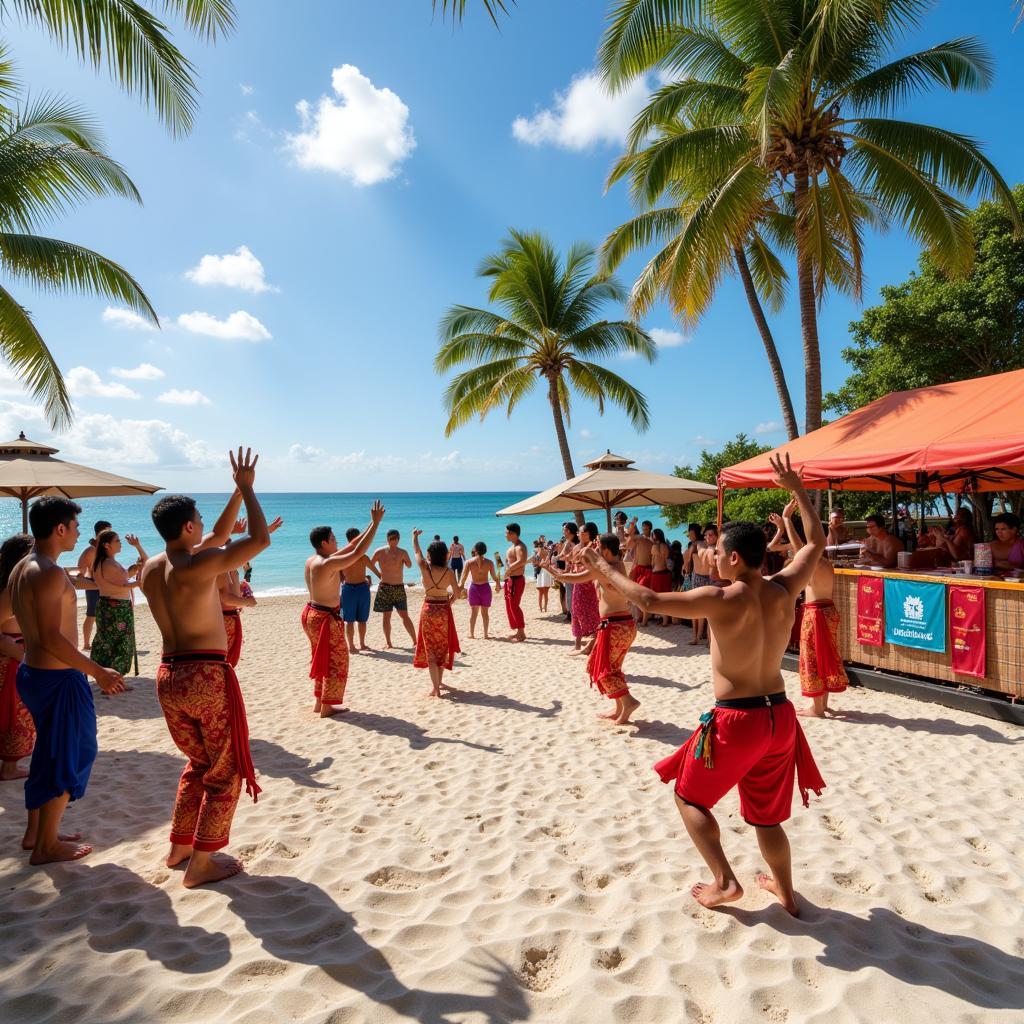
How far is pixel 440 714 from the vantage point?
6074 mm

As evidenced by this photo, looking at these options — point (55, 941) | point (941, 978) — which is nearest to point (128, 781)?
point (55, 941)

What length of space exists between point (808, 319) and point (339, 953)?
11126 mm

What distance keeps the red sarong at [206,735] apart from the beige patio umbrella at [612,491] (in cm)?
761

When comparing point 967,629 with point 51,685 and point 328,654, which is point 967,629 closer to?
point 328,654

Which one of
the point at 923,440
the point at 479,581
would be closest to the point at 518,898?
the point at 923,440

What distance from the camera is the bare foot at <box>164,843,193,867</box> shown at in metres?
3.07

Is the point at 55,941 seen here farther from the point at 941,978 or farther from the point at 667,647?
the point at 667,647

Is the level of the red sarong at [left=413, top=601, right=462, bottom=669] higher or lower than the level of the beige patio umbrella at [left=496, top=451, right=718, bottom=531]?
lower

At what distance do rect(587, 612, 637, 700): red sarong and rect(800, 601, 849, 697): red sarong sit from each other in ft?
5.76

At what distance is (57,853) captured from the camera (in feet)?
10.2

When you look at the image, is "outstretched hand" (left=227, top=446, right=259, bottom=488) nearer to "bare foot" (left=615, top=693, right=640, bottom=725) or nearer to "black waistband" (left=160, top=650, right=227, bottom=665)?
"black waistband" (left=160, top=650, right=227, bottom=665)

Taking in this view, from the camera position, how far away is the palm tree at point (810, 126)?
905cm

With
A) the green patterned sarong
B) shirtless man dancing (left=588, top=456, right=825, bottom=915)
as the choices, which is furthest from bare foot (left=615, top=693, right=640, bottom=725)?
the green patterned sarong

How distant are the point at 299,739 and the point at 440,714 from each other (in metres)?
1.37
